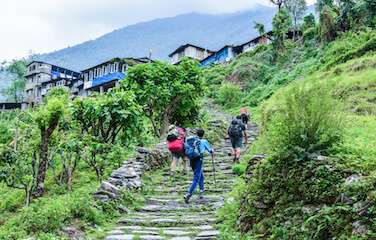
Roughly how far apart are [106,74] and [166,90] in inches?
1589

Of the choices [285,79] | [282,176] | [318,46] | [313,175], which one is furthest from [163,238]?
[318,46]

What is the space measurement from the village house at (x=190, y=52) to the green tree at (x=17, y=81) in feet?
83.6

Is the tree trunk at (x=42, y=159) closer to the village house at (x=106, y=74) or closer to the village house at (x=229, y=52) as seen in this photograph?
the village house at (x=106, y=74)

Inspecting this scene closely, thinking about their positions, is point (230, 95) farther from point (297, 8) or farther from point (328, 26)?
point (297, 8)

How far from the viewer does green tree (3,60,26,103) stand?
78500mm

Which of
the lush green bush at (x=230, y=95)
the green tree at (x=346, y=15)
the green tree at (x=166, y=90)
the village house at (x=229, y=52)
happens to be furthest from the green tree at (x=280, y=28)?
the green tree at (x=166, y=90)

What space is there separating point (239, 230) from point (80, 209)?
2999mm

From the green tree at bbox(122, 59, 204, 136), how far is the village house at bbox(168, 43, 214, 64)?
161 ft

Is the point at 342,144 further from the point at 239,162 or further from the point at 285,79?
the point at 285,79

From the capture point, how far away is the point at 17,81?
79.3 metres

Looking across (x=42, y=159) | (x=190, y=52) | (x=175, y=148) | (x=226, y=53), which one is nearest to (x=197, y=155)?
(x=175, y=148)

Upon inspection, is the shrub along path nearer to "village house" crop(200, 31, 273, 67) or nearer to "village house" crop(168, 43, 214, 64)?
"village house" crop(200, 31, 273, 67)

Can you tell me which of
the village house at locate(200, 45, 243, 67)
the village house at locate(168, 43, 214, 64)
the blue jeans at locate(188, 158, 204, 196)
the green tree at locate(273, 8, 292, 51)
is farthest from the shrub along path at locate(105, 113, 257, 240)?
the village house at locate(168, 43, 214, 64)

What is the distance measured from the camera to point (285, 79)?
36.8 metres
